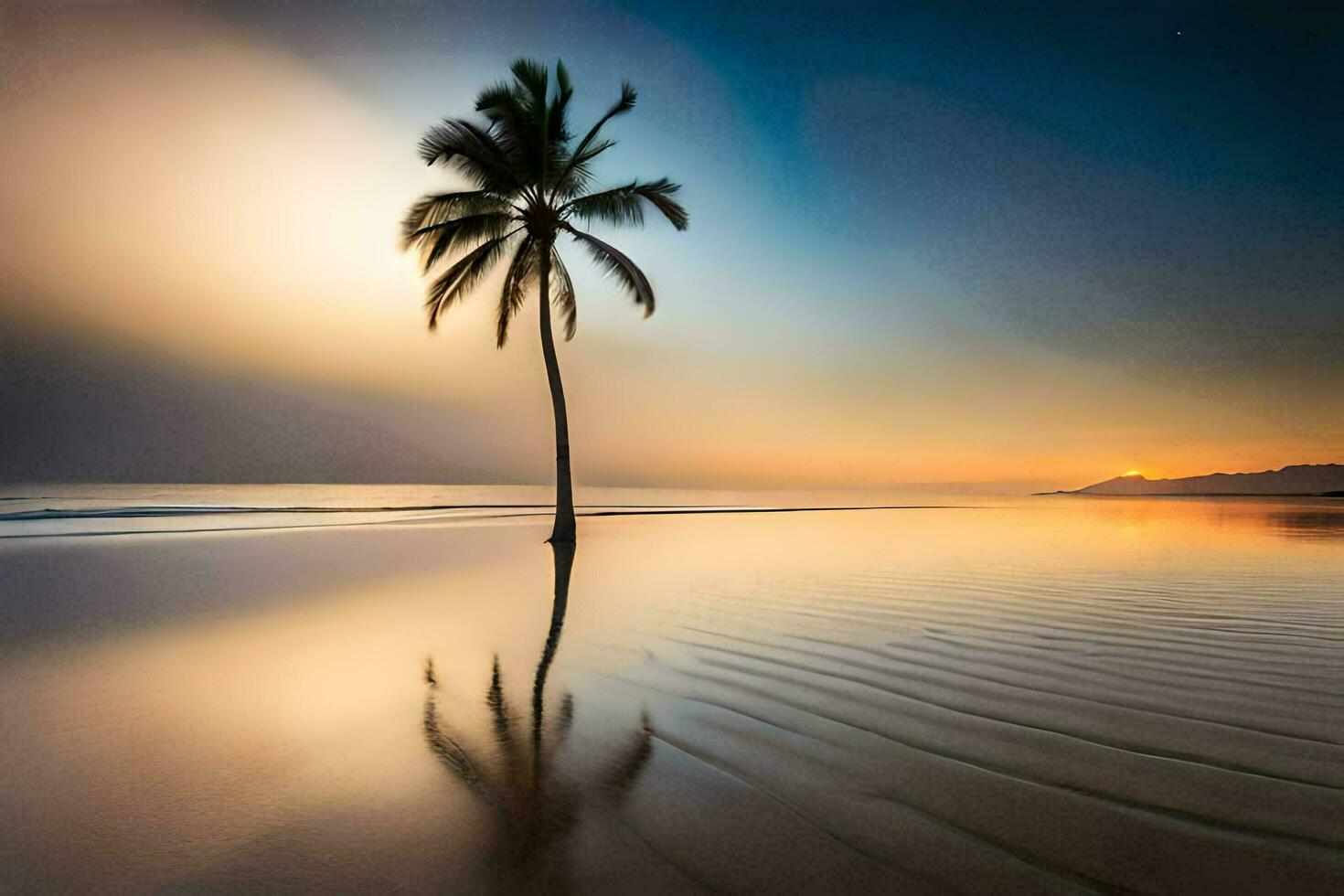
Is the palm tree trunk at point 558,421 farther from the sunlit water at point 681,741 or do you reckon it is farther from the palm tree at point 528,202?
the sunlit water at point 681,741

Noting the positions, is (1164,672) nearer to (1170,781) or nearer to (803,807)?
(1170,781)

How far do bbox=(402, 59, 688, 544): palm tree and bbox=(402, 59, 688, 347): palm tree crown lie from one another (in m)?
0.02

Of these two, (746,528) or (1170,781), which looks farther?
(746,528)

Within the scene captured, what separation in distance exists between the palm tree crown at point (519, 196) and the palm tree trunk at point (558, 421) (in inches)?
21.2

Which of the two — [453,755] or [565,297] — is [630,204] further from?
[453,755]

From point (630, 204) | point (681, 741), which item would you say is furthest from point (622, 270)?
point (681, 741)

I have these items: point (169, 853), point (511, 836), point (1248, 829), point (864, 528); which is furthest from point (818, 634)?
point (864, 528)

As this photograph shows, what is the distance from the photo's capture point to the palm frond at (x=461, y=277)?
14.2 m

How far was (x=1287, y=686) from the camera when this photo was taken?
129 inches

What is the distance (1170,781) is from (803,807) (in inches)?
52.1

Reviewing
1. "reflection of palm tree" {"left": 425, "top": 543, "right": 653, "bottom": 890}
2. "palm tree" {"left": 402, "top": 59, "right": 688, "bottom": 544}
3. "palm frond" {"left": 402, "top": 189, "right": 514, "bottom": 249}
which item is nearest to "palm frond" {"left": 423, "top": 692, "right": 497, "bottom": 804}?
"reflection of palm tree" {"left": 425, "top": 543, "right": 653, "bottom": 890}

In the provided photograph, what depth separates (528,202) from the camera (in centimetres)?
1413

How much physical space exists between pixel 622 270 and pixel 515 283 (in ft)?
9.05

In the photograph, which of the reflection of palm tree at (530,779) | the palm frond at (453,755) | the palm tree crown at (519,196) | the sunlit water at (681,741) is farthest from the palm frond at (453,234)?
the palm frond at (453,755)
